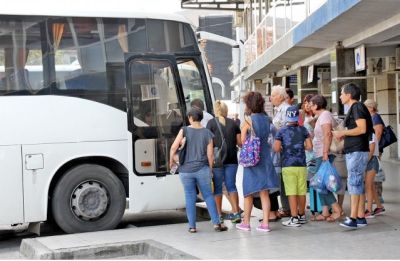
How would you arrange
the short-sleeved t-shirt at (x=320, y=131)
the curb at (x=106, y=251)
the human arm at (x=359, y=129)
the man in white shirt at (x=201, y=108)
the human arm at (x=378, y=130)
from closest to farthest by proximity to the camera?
the curb at (x=106, y=251) → the human arm at (x=359, y=129) → the short-sleeved t-shirt at (x=320, y=131) → the man in white shirt at (x=201, y=108) → the human arm at (x=378, y=130)

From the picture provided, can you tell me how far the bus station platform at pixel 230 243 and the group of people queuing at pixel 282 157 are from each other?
248 millimetres

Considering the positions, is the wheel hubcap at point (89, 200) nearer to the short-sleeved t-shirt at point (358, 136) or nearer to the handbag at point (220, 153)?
the handbag at point (220, 153)

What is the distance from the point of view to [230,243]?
24.0 ft

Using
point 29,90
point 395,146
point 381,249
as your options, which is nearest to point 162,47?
point 29,90

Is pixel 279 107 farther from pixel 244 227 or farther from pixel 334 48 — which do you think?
pixel 334 48

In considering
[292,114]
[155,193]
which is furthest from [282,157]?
[155,193]

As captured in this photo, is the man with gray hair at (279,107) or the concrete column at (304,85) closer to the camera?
the man with gray hair at (279,107)

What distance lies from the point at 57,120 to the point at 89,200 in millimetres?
1178

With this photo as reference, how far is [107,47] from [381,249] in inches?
179

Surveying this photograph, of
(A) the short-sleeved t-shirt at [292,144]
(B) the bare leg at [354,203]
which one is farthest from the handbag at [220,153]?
(B) the bare leg at [354,203]

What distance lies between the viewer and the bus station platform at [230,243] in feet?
21.9

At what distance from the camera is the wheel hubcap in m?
→ 8.57

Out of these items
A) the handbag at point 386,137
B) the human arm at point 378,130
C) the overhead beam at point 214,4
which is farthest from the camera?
the overhead beam at point 214,4

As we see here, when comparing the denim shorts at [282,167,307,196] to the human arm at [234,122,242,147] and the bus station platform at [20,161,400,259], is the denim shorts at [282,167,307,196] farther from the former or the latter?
the human arm at [234,122,242,147]
